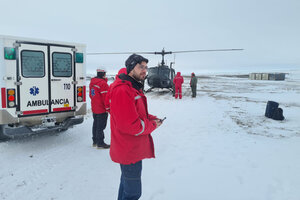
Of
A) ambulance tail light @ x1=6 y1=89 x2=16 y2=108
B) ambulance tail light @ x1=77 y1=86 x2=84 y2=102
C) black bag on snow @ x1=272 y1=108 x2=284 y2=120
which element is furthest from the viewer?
black bag on snow @ x1=272 y1=108 x2=284 y2=120

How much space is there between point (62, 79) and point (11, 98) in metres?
1.20

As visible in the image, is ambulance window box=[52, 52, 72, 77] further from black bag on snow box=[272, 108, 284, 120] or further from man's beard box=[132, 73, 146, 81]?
black bag on snow box=[272, 108, 284, 120]

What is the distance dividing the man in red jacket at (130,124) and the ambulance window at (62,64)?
3.45 meters

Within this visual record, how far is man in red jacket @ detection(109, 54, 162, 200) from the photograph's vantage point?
1931mm

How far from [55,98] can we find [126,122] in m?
3.75

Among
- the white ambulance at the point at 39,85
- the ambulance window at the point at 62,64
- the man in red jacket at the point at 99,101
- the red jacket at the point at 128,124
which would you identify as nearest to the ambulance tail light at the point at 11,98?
the white ambulance at the point at 39,85

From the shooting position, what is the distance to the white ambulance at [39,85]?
421cm

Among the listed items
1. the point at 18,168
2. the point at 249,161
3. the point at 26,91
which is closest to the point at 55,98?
the point at 26,91

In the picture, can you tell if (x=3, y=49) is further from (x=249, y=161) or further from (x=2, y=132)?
(x=249, y=161)

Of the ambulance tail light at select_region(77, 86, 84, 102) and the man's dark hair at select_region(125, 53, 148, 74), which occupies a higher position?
the man's dark hair at select_region(125, 53, 148, 74)

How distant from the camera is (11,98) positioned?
4.29m

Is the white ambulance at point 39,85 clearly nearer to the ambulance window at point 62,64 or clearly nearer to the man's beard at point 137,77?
the ambulance window at point 62,64

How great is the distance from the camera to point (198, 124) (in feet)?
24.5

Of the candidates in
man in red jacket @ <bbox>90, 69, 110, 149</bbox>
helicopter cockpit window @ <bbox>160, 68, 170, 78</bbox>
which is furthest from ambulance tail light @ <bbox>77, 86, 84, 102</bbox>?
helicopter cockpit window @ <bbox>160, 68, 170, 78</bbox>
